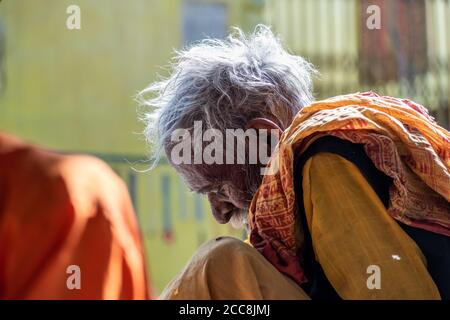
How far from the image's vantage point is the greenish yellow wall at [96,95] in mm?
7215

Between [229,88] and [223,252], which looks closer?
[223,252]

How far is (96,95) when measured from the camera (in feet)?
24.3

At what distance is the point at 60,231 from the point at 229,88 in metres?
0.67

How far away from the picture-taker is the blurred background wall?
723 centimetres

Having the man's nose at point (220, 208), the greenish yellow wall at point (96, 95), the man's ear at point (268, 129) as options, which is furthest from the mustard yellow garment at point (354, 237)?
the greenish yellow wall at point (96, 95)

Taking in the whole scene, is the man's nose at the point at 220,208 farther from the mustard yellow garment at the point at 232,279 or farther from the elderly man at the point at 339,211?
the mustard yellow garment at the point at 232,279

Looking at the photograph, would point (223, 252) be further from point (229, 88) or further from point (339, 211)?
point (229, 88)

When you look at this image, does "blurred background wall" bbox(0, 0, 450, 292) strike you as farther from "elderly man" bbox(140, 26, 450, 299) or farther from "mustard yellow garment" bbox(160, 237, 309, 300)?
"mustard yellow garment" bbox(160, 237, 309, 300)

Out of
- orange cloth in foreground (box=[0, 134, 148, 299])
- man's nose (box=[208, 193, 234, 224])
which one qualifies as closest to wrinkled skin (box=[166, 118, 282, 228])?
man's nose (box=[208, 193, 234, 224])

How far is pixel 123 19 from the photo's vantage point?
300 inches

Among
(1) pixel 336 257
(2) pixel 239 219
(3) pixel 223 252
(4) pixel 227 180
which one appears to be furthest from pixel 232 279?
(2) pixel 239 219

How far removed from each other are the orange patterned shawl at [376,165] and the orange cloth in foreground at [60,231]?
299 mm
